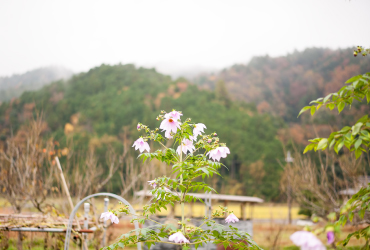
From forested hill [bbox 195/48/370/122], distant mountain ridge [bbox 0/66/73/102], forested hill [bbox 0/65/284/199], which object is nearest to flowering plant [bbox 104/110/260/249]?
forested hill [bbox 0/65/284/199]

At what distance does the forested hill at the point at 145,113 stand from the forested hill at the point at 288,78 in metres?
2.93

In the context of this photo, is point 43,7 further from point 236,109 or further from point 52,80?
point 236,109

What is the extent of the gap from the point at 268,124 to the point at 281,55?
12817mm

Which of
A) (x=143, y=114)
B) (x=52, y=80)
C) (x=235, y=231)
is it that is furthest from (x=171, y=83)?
(x=235, y=231)

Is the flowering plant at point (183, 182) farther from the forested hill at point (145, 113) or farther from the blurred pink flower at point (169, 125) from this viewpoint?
the forested hill at point (145, 113)

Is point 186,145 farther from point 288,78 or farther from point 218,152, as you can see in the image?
point 288,78

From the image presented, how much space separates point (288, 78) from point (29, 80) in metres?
26.5

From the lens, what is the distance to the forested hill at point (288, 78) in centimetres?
2909

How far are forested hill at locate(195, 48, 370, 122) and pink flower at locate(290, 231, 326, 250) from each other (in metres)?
28.4

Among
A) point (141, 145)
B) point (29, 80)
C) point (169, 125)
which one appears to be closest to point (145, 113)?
point (29, 80)

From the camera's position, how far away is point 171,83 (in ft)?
100

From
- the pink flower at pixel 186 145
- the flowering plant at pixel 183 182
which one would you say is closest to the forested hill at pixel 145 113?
the pink flower at pixel 186 145

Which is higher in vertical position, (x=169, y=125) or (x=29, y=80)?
(x=29, y=80)

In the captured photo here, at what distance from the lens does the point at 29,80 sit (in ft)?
A: 99.3
